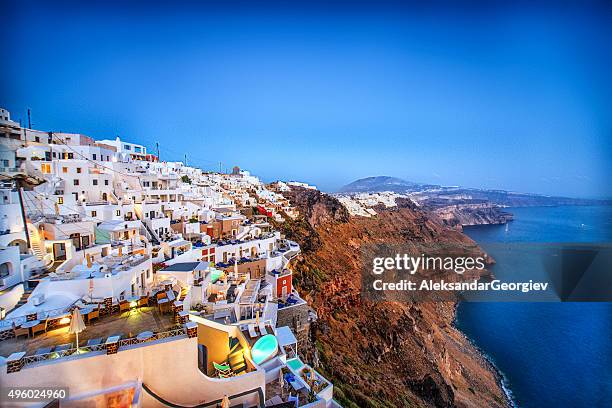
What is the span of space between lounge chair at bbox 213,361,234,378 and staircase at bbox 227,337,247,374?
0.12 meters

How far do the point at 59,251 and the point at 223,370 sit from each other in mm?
6299

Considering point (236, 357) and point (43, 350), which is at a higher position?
point (43, 350)

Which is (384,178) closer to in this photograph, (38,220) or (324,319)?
(324,319)

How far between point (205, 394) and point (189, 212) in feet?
35.2

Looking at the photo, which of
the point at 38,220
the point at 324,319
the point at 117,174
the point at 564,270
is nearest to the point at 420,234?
the point at 564,270

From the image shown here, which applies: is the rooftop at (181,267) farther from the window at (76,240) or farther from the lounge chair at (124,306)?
the window at (76,240)

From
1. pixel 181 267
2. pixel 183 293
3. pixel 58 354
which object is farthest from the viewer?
pixel 181 267

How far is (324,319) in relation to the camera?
480 inches

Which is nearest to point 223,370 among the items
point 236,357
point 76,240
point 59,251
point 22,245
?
point 236,357

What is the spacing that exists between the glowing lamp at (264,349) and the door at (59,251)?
6.07m

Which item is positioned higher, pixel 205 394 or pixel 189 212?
pixel 189 212

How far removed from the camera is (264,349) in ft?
16.5

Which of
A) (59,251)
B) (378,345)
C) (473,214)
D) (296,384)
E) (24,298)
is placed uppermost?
(59,251)

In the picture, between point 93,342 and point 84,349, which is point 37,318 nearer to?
point 93,342
